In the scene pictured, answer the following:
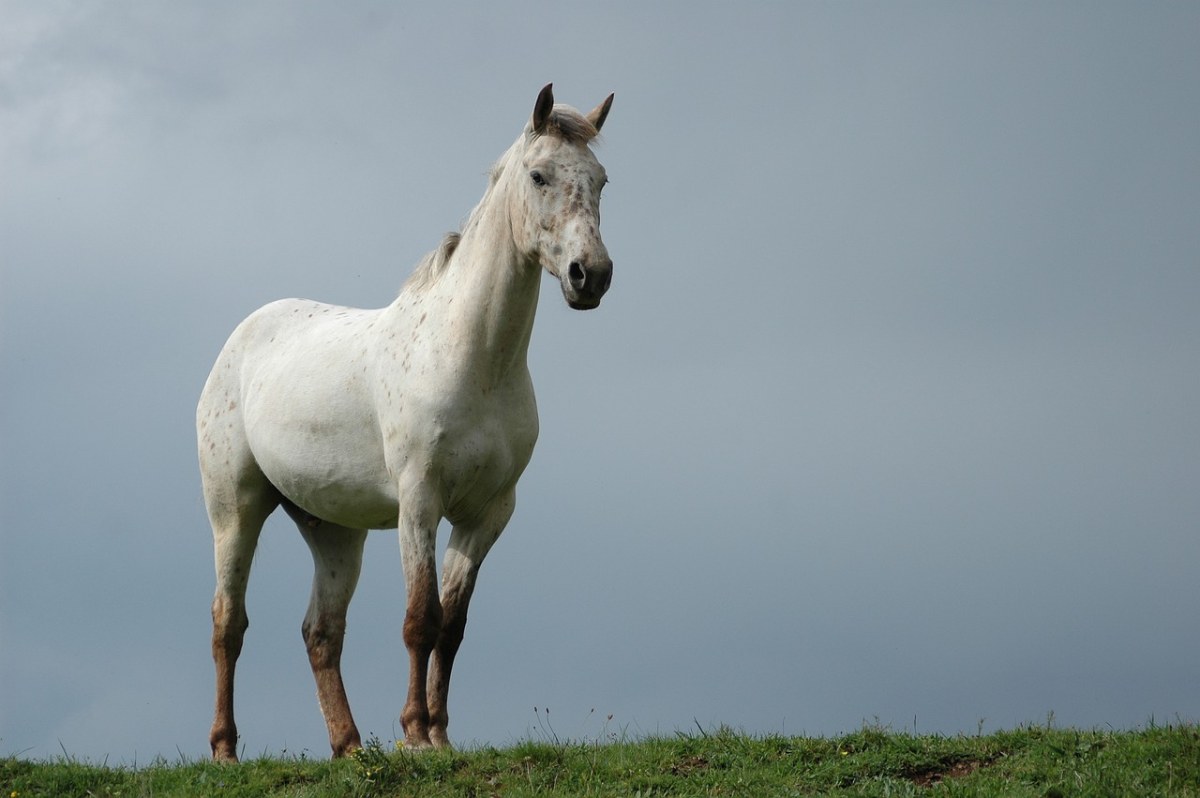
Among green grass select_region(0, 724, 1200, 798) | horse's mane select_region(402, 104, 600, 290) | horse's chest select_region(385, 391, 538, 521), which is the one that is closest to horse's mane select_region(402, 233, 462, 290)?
horse's mane select_region(402, 104, 600, 290)

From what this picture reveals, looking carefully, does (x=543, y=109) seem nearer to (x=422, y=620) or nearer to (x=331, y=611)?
(x=422, y=620)

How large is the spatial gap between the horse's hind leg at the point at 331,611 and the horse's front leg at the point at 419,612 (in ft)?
4.89

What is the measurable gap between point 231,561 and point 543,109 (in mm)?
4164

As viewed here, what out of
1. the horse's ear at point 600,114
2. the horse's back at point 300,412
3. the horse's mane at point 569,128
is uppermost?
the horse's ear at point 600,114

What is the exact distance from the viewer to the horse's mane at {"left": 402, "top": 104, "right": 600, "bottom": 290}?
836 cm

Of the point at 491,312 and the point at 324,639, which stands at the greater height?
the point at 491,312

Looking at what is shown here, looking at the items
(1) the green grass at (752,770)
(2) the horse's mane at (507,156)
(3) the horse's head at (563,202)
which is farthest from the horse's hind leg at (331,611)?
(3) the horse's head at (563,202)

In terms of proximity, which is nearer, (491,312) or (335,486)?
(491,312)

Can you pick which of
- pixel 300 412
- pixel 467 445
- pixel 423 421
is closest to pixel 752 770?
pixel 467 445

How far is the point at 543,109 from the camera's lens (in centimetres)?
833

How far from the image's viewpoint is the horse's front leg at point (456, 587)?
8.66 m

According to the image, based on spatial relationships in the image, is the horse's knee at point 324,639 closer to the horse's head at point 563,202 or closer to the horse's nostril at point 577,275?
the horse's head at point 563,202

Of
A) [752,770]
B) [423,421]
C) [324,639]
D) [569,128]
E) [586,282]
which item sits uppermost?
[569,128]

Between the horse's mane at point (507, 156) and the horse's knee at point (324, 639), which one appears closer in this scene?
the horse's mane at point (507, 156)
